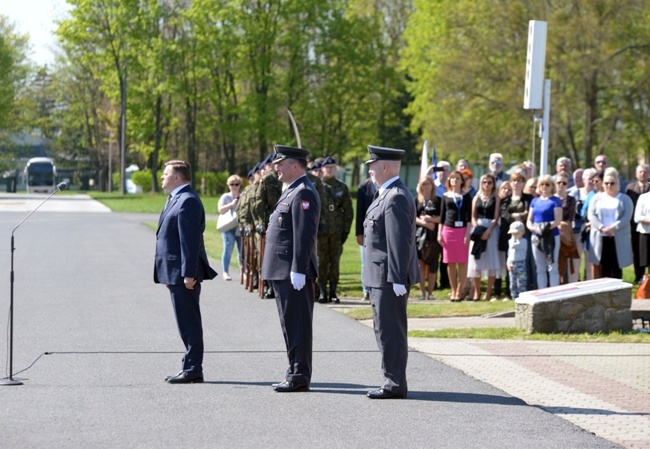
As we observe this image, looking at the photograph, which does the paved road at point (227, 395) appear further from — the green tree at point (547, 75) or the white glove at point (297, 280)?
the green tree at point (547, 75)

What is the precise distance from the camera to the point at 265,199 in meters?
16.4

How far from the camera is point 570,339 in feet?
41.0

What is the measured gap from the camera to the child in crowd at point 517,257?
16.0 m

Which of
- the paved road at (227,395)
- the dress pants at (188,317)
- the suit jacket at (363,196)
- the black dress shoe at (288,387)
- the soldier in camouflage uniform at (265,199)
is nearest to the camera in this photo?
the paved road at (227,395)

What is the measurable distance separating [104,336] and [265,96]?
58612 mm

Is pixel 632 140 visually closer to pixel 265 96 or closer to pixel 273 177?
pixel 265 96

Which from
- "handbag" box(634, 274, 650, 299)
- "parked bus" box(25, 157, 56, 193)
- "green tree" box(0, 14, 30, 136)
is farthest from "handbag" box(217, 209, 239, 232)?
"parked bus" box(25, 157, 56, 193)

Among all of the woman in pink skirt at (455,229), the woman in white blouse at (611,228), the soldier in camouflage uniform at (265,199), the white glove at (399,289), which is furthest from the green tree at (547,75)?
the white glove at (399,289)

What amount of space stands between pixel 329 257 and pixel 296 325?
7.01 meters

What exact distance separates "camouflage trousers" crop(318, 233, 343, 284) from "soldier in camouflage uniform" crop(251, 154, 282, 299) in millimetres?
743

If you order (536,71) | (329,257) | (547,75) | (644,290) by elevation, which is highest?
(547,75)

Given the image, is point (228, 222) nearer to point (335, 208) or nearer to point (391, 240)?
point (335, 208)

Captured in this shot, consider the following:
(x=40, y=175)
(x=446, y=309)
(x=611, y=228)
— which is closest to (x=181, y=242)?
(x=446, y=309)

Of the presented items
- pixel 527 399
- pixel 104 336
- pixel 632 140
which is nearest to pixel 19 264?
pixel 104 336
